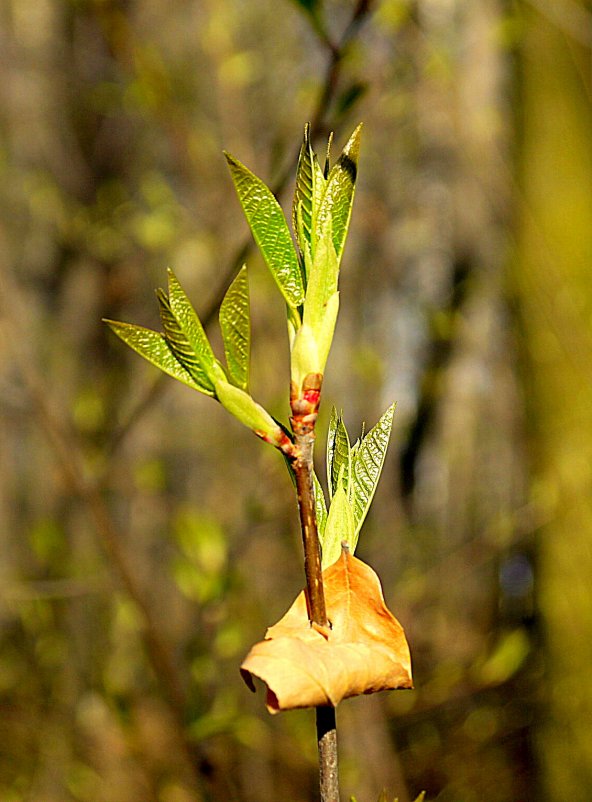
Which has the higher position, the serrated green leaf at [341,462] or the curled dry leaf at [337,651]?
the serrated green leaf at [341,462]

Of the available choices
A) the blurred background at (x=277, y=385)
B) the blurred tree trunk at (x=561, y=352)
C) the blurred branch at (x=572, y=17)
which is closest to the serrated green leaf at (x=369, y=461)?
the blurred background at (x=277, y=385)

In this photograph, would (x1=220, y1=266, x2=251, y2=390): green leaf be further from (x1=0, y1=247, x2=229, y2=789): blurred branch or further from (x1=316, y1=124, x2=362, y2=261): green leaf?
(x1=0, y1=247, x2=229, y2=789): blurred branch

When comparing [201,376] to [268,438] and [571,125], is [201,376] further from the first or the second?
[571,125]

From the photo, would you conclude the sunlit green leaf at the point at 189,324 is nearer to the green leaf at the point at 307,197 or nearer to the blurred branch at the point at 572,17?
the green leaf at the point at 307,197

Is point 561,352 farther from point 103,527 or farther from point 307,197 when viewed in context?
point 307,197

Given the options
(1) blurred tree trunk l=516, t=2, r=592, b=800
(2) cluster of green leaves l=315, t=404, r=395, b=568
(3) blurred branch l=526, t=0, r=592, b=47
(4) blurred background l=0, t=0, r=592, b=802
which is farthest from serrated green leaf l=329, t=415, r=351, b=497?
(3) blurred branch l=526, t=0, r=592, b=47

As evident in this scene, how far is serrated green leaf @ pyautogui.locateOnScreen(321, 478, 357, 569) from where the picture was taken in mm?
250

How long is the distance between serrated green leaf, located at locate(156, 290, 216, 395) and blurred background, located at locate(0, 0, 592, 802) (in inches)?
22.0

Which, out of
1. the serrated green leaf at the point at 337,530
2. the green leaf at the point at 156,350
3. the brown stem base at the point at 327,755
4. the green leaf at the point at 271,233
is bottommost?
the brown stem base at the point at 327,755

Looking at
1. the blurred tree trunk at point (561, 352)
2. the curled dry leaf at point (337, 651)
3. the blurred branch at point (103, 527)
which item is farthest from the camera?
the blurred tree trunk at point (561, 352)

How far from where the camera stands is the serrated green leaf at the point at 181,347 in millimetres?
261

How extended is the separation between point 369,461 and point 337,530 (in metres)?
0.03

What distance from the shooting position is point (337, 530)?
0.25 m

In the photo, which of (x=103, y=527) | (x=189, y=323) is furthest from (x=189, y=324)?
(x=103, y=527)
